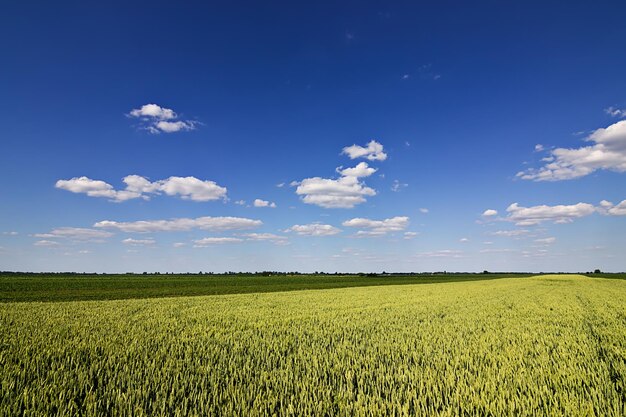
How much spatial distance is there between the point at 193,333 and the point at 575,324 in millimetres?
11800

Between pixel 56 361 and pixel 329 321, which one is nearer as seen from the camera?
pixel 56 361

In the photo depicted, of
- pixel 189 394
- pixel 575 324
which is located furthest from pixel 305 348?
pixel 575 324

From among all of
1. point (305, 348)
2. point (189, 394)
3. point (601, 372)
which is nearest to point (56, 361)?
point (189, 394)

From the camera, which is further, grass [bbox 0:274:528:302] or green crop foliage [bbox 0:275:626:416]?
grass [bbox 0:274:528:302]

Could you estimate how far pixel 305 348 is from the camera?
7363 millimetres

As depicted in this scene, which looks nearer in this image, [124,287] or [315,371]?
[315,371]

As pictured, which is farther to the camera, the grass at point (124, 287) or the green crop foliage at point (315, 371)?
the grass at point (124, 287)

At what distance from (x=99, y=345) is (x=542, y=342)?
33.5 feet

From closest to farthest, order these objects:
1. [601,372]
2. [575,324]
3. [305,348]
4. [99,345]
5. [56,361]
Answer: [601,372] < [56,361] < [305,348] < [99,345] < [575,324]

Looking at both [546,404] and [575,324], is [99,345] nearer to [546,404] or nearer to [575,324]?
[546,404]

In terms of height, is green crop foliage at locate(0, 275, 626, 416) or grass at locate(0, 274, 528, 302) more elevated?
green crop foliage at locate(0, 275, 626, 416)

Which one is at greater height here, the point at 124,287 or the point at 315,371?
the point at 315,371

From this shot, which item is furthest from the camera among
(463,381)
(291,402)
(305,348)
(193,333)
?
(193,333)

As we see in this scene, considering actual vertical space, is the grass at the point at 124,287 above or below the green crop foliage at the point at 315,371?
below
